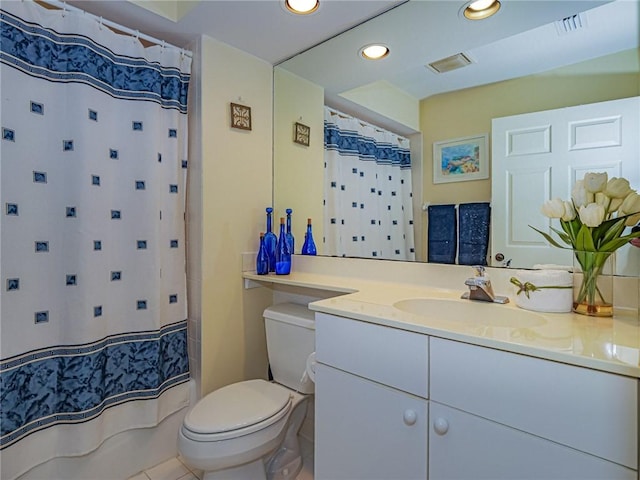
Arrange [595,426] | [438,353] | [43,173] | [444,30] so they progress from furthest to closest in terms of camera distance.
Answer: [444,30], [43,173], [438,353], [595,426]

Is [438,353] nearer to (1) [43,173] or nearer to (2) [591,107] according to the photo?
(2) [591,107]

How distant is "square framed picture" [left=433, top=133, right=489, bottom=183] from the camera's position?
1347 mm

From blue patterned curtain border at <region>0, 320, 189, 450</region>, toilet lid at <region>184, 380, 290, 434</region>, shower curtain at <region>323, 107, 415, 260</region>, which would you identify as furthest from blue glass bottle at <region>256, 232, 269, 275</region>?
toilet lid at <region>184, 380, 290, 434</region>

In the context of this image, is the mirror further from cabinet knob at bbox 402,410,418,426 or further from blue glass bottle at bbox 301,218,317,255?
cabinet knob at bbox 402,410,418,426

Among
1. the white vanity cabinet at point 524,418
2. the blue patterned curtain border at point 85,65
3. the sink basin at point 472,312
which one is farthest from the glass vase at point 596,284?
the blue patterned curtain border at point 85,65

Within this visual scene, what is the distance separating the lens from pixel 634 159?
1031mm

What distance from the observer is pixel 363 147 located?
1767 mm

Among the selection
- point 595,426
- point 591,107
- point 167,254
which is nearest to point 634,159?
point 591,107

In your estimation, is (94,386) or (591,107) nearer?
(591,107)

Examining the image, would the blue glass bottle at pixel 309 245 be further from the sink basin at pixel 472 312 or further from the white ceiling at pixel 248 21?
the white ceiling at pixel 248 21

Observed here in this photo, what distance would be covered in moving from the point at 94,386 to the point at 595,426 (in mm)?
1645

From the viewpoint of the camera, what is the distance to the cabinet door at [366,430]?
0.91 meters

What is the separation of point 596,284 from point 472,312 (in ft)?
1.16

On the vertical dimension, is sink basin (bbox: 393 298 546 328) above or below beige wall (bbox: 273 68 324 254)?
below
